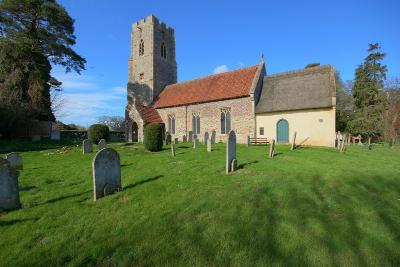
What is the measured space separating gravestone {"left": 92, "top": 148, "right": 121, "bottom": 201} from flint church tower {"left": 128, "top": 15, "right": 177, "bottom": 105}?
85.7 ft

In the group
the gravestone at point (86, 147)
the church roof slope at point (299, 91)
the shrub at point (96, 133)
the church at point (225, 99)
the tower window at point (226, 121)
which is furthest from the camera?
the tower window at point (226, 121)

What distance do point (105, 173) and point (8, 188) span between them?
7.15 ft

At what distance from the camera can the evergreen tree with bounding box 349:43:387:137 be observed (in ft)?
111

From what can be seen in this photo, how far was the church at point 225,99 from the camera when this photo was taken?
2114cm

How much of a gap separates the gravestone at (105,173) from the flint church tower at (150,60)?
26133mm

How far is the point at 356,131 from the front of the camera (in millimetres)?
34156

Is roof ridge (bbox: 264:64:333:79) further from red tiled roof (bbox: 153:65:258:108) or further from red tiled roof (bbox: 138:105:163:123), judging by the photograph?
red tiled roof (bbox: 138:105:163:123)

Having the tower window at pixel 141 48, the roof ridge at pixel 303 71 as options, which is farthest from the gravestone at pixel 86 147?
the tower window at pixel 141 48

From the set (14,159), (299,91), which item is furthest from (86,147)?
(299,91)

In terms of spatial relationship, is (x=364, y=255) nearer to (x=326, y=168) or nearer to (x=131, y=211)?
(x=131, y=211)

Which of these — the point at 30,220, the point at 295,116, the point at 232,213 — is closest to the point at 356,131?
the point at 295,116

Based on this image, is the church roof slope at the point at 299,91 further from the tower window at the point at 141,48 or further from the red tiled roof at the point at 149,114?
the tower window at the point at 141,48

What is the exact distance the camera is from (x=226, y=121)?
2550cm

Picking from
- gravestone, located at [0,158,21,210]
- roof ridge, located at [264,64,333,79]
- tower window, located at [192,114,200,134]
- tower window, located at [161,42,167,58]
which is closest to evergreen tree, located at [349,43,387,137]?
roof ridge, located at [264,64,333,79]
